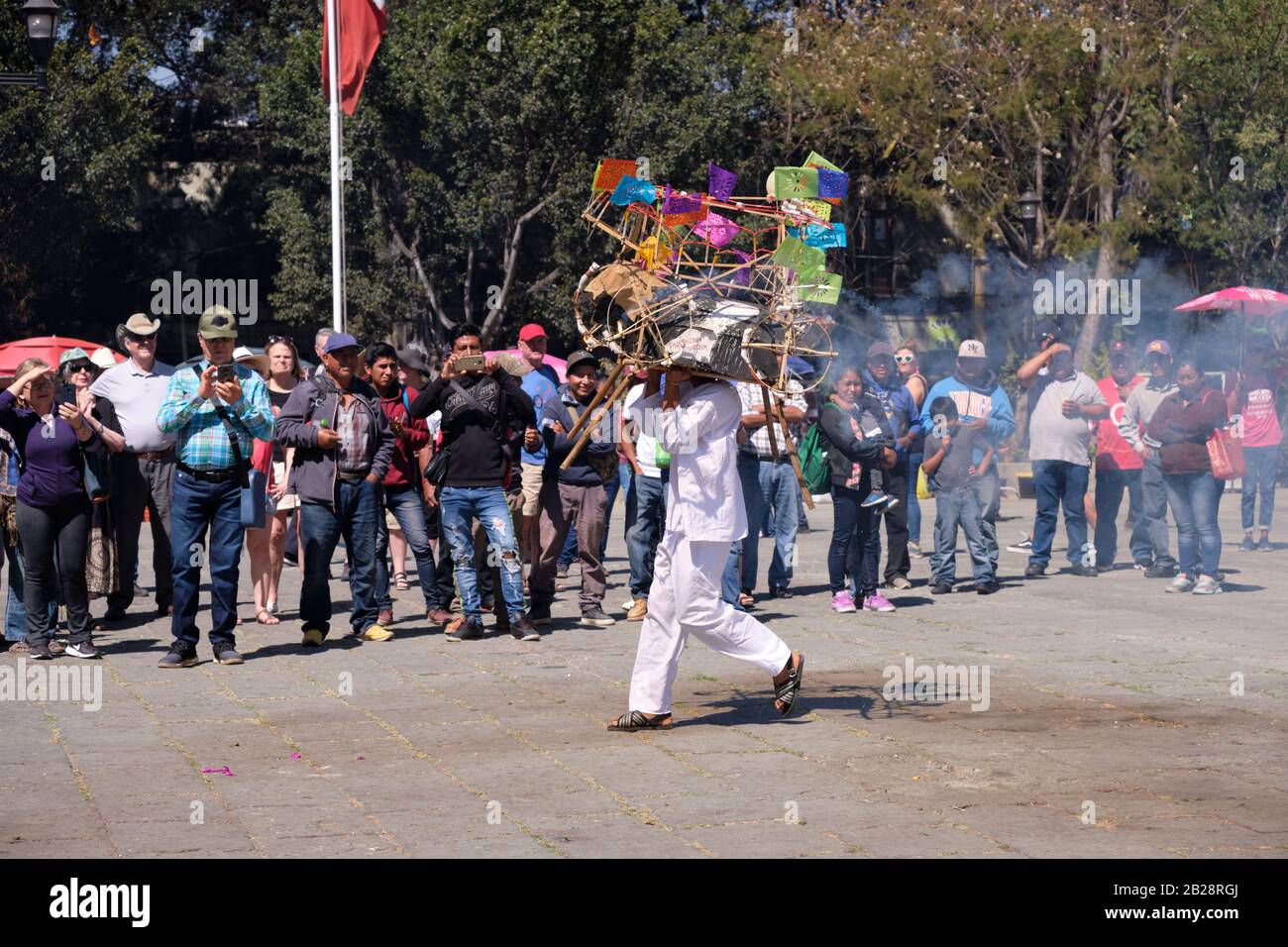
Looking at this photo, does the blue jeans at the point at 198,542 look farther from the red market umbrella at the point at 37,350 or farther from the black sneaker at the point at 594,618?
the red market umbrella at the point at 37,350

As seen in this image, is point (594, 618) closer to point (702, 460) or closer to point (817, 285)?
point (702, 460)

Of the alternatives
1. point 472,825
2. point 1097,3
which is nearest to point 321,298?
point 1097,3

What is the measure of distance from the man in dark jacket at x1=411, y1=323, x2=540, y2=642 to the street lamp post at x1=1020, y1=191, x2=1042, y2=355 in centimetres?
1708

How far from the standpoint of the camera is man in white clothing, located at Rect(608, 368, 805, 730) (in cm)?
744

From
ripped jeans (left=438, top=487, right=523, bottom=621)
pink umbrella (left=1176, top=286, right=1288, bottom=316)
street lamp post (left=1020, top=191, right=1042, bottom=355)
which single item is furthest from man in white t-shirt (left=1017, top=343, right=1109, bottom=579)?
street lamp post (left=1020, top=191, right=1042, bottom=355)

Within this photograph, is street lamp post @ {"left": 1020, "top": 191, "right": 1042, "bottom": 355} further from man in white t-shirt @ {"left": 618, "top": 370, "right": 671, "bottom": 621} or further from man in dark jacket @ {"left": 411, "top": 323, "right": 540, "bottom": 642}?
man in dark jacket @ {"left": 411, "top": 323, "right": 540, "bottom": 642}

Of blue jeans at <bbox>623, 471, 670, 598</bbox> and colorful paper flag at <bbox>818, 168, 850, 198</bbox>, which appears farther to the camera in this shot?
blue jeans at <bbox>623, 471, 670, 598</bbox>

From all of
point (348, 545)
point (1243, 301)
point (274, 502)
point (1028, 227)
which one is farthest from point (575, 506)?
point (1028, 227)

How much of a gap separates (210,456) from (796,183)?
12.2ft

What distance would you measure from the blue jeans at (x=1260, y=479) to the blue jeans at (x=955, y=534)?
4.29 meters

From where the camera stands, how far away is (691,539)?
24.4ft

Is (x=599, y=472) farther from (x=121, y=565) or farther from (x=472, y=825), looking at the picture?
(x=472, y=825)

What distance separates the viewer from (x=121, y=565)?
10875mm

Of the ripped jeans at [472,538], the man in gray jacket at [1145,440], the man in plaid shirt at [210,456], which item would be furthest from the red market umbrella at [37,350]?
the man in gray jacket at [1145,440]
